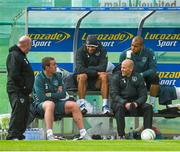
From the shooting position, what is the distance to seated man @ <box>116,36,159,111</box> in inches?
579

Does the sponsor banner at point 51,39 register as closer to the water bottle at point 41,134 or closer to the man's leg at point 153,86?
the man's leg at point 153,86

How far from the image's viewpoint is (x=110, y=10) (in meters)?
15.5

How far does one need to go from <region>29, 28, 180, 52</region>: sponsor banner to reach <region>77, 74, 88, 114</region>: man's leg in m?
1.53

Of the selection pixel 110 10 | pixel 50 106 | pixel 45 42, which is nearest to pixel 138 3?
pixel 110 10

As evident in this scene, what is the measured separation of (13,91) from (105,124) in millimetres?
2728

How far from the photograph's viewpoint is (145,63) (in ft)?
48.7

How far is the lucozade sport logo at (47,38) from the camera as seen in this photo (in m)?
16.0

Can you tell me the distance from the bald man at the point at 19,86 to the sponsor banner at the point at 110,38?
2.67 meters

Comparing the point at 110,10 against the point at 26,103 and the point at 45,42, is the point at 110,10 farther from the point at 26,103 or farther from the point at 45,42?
the point at 26,103

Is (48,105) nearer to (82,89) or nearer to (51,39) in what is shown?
(82,89)

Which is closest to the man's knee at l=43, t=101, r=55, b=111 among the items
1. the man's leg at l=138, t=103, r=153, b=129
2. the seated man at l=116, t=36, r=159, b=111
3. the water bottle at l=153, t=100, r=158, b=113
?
the seated man at l=116, t=36, r=159, b=111

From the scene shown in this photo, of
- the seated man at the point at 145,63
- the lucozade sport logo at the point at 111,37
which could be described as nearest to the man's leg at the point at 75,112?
the seated man at the point at 145,63

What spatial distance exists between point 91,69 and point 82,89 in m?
0.42

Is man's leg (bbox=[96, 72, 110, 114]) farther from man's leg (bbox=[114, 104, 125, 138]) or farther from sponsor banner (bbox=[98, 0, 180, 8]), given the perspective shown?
sponsor banner (bbox=[98, 0, 180, 8])
